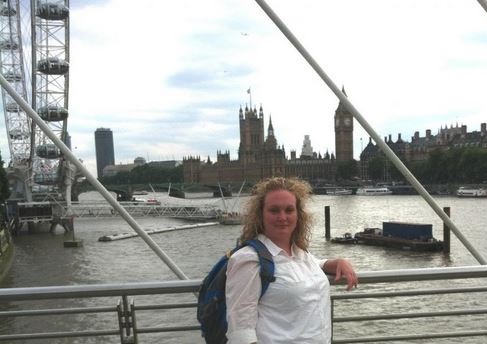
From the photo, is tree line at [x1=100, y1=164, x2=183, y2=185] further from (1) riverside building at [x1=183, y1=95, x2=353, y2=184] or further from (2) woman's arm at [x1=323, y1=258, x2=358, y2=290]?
(2) woman's arm at [x1=323, y1=258, x2=358, y2=290]

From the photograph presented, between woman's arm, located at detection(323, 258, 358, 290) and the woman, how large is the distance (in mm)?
155

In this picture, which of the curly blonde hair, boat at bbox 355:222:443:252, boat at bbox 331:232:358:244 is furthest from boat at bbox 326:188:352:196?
the curly blonde hair

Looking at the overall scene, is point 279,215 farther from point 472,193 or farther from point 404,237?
point 472,193

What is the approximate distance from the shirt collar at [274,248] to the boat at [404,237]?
19662 millimetres

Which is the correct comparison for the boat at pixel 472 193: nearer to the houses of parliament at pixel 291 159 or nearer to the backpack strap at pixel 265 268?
the houses of parliament at pixel 291 159

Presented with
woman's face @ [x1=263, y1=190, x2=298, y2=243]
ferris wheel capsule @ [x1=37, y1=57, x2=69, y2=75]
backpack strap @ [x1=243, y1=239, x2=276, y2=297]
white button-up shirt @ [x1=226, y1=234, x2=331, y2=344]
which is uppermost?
ferris wheel capsule @ [x1=37, y1=57, x2=69, y2=75]

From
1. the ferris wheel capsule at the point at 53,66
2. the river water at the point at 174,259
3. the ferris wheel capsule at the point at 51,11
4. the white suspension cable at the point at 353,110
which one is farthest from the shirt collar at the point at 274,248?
the ferris wheel capsule at the point at 53,66

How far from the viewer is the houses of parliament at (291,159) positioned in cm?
8462

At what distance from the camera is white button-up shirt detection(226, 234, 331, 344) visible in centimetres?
124

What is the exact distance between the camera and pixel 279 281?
4.24 ft

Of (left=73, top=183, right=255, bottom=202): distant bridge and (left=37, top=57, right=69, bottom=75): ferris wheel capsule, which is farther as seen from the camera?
(left=73, top=183, right=255, bottom=202): distant bridge

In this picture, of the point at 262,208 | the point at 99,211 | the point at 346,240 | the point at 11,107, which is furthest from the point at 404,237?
the point at 99,211

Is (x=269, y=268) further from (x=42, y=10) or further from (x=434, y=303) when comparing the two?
(x=42, y=10)

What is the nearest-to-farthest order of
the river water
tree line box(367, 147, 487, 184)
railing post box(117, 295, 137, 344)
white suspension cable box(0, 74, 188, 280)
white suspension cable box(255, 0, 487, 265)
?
railing post box(117, 295, 137, 344) < white suspension cable box(0, 74, 188, 280) < white suspension cable box(255, 0, 487, 265) < the river water < tree line box(367, 147, 487, 184)
